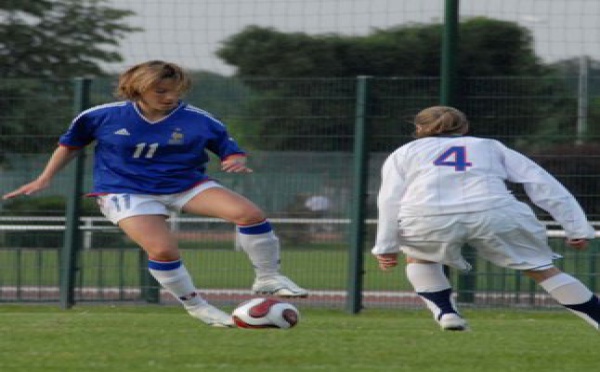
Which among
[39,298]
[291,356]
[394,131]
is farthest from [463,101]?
[291,356]

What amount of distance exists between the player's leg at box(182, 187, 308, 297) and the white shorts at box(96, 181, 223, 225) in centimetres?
4

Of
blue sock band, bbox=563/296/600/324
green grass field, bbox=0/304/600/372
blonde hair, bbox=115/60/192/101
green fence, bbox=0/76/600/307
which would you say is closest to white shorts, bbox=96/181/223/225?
blonde hair, bbox=115/60/192/101

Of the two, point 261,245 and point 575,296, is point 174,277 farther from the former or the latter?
point 575,296

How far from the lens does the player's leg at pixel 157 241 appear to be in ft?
28.8

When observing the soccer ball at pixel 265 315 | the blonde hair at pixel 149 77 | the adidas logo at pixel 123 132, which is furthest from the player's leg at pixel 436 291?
the adidas logo at pixel 123 132

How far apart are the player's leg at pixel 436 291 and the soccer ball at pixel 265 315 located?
0.77 meters

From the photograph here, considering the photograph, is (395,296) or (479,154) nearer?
(479,154)

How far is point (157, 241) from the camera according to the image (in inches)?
346

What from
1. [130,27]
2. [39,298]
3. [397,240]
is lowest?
[39,298]

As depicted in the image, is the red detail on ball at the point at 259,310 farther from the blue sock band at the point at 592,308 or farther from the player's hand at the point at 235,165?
the blue sock band at the point at 592,308

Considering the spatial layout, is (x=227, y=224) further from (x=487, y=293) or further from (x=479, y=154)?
(x=479, y=154)

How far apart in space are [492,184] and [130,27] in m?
6.86

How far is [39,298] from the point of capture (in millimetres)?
14297

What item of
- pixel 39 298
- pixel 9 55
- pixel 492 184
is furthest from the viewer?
pixel 9 55
